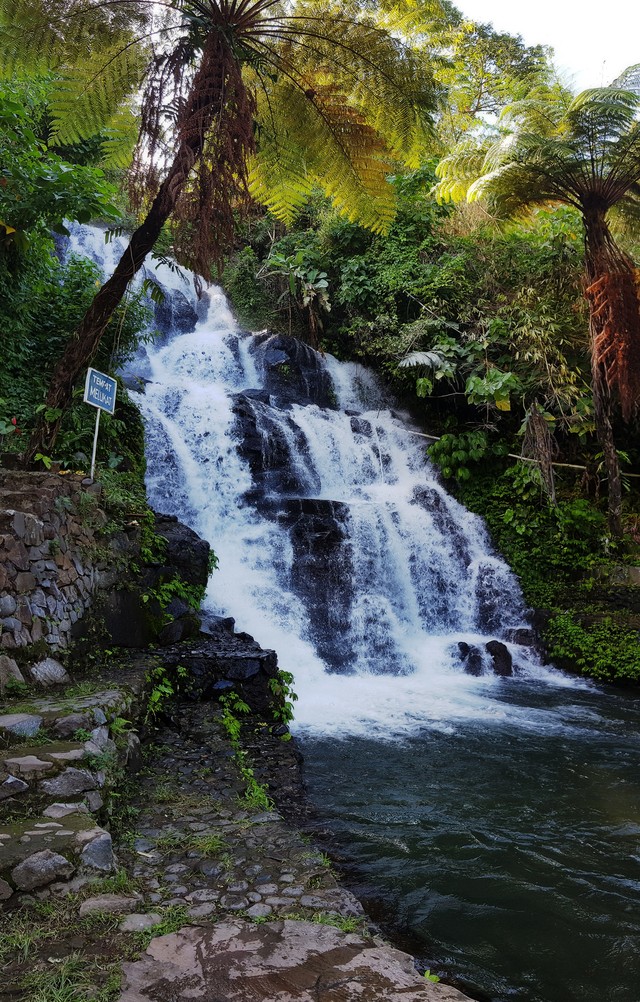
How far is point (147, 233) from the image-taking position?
19.3ft

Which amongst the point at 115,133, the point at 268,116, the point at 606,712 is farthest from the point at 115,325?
the point at 606,712

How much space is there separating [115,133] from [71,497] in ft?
10.8

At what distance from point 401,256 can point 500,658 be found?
31.6ft

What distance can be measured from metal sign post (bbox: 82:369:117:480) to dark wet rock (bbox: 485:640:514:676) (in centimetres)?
650

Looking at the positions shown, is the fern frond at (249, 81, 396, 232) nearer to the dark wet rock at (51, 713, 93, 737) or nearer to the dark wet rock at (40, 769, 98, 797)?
the dark wet rock at (51, 713, 93, 737)

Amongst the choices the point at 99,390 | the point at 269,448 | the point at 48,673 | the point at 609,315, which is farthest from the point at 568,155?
the point at 48,673

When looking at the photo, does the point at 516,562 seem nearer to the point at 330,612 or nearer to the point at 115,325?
the point at 330,612

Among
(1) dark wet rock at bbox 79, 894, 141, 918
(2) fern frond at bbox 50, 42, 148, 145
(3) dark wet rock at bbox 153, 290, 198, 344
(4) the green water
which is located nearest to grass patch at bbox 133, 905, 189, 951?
(1) dark wet rock at bbox 79, 894, 141, 918

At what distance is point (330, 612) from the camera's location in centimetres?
955

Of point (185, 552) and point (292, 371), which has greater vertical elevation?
point (292, 371)

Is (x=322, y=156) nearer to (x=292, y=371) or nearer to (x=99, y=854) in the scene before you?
(x=99, y=854)

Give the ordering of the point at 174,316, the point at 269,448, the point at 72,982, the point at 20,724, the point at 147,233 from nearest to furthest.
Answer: the point at 72,982, the point at 20,724, the point at 147,233, the point at 269,448, the point at 174,316

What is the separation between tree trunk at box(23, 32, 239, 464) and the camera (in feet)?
15.8

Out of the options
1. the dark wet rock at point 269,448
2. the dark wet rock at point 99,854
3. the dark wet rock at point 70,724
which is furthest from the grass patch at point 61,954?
the dark wet rock at point 269,448
